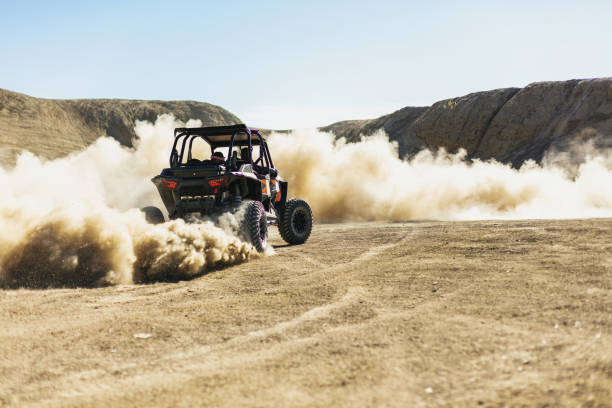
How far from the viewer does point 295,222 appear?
10141mm

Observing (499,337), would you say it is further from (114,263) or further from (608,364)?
(114,263)

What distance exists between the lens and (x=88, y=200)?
5.99m

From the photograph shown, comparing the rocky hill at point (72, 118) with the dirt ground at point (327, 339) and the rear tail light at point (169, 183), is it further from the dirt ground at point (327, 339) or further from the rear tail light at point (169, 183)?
the dirt ground at point (327, 339)

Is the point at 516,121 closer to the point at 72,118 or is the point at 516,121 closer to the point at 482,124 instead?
the point at 482,124

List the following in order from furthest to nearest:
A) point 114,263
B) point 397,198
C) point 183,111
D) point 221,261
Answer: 1. point 183,111
2. point 397,198
3. point 221,261
4. point 114,263

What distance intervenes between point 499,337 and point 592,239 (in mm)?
5656

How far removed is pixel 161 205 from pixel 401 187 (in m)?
10.2

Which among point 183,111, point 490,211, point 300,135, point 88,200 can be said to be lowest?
point 490,211

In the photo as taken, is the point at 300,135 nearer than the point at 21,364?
No

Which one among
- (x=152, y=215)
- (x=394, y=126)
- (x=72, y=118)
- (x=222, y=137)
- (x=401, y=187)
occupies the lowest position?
(x=401, y=187)

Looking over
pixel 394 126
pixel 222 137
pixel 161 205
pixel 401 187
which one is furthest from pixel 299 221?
pixel 394 126

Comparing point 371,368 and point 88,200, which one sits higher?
point 88,200

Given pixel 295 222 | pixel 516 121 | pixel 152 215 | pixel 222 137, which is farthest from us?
pixel 516 121

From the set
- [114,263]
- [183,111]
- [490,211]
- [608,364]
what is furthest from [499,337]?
[183,111]
